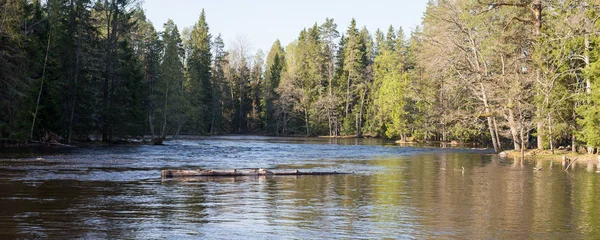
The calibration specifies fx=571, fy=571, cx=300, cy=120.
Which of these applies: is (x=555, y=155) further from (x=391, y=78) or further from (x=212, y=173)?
(x=391, y=78)

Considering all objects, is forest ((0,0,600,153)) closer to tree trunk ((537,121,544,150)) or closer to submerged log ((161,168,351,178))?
tree trunk ((537,121,544,150))

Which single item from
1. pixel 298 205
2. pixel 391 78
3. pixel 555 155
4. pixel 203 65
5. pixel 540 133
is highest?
pixel 203 65

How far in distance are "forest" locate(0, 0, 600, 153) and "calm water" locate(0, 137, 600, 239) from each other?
11731 mm

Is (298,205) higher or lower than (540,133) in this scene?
lower

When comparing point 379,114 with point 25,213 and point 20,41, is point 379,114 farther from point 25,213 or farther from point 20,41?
point 25,213

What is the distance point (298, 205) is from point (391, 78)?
6953 centimetres

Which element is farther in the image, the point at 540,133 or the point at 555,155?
the point at 540,133

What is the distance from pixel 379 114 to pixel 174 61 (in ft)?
115

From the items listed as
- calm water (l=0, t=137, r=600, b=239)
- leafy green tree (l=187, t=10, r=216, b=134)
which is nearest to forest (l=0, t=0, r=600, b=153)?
leafy green tree (l=187, t=10, r=216, b=134)

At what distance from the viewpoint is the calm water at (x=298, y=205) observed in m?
14.2

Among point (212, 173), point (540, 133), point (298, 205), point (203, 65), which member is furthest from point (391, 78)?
point (298, 205)

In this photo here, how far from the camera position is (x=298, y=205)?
60.1 feet

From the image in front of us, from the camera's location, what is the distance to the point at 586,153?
39312mm

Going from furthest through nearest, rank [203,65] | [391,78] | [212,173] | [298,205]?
[203,65]
[391,78]
[212,173]
[298,205]
